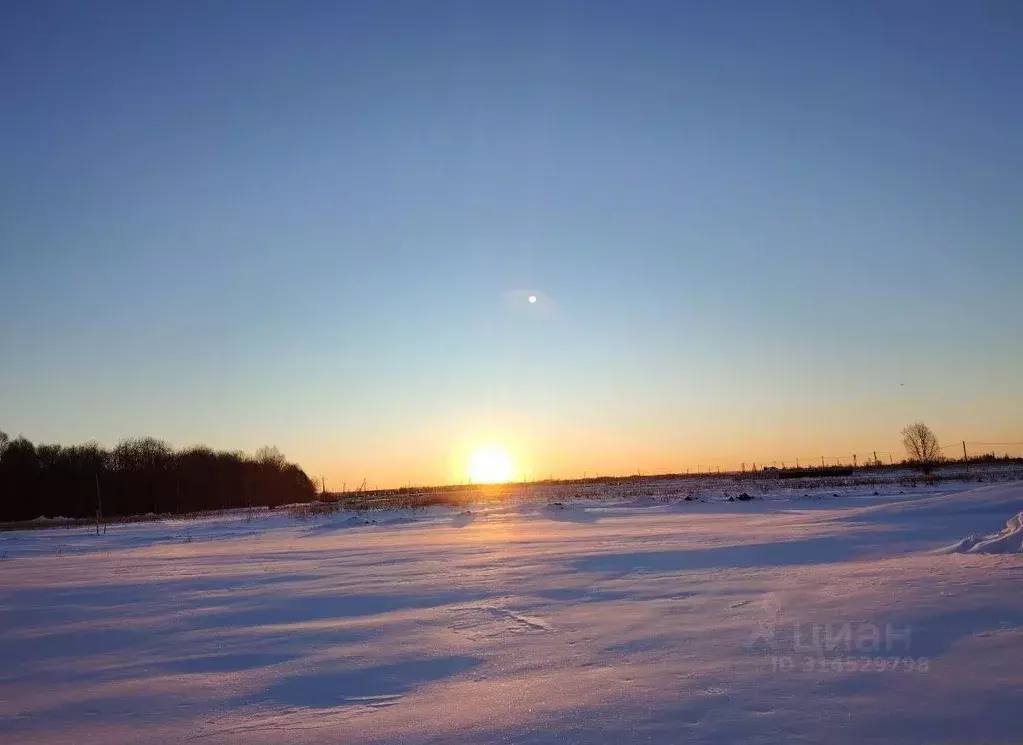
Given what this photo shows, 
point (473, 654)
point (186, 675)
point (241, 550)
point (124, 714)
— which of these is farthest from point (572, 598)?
point (241, 550)

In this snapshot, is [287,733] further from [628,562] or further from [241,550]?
[241,550]

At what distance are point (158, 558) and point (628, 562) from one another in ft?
37.0

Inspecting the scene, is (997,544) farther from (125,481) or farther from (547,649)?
(125,481)

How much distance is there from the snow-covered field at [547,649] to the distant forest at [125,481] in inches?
2480

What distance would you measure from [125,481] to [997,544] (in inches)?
3410

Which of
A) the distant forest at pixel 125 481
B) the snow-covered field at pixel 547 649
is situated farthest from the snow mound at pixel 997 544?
the distant forest at pixel 125 481

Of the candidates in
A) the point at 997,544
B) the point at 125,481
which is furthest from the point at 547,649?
the point at 125,481

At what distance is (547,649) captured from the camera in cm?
579

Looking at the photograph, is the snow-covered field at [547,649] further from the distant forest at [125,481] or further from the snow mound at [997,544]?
the distant forest at [125,481]

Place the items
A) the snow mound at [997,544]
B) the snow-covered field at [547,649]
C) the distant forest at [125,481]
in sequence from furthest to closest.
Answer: the distant forest at [125,481] < the snow mound at [997,544] < the snow-covered field at [547,649]

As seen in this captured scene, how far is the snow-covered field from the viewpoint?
4086 millimetres

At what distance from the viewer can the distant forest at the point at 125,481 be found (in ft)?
232

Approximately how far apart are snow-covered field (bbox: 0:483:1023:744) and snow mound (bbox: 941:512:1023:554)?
0.15 feet

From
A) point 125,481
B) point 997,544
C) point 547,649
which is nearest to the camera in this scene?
point 547,649
